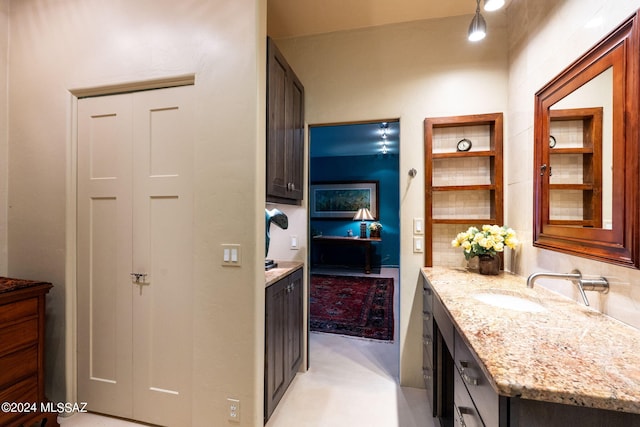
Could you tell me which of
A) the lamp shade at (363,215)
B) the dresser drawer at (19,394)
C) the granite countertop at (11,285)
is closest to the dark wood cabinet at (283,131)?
the granite countertop at (11,285)

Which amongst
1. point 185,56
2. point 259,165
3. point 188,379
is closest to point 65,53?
point 185,56

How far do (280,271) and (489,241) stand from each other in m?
1.47

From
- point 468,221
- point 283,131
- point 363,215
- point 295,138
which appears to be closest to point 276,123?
A: point 283,131

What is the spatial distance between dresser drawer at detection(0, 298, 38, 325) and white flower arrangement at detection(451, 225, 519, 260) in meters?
2.75

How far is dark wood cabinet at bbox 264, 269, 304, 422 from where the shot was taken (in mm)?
1683

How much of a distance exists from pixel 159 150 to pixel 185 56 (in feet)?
1.92

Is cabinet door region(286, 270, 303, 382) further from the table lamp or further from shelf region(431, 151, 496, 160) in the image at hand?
the table lamp

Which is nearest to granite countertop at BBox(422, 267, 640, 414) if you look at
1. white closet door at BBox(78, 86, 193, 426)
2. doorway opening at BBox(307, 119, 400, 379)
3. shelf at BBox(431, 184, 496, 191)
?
shelf at BBox(431, 184, 496, 191)

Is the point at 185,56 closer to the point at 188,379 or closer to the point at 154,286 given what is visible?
the point at 154,286

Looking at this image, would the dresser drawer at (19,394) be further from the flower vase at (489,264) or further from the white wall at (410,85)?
the flower vase at (489,264)

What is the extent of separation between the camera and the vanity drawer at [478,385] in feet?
2.59

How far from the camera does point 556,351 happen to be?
0.85m

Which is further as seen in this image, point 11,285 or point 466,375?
point 11,285

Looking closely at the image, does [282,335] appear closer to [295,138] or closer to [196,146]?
[196,146]
